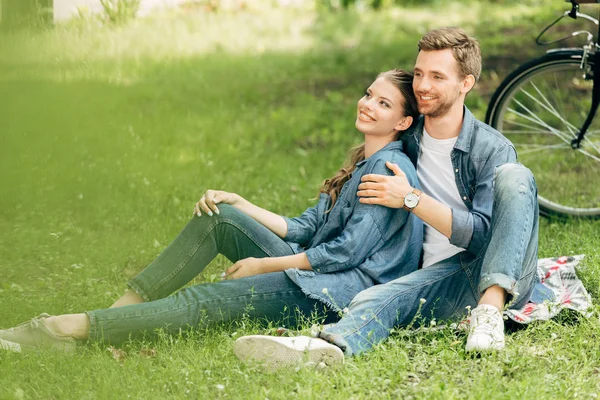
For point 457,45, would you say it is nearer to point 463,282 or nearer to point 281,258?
point 463,282

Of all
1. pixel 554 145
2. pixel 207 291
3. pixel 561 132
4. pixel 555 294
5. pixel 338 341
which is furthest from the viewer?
pixel 554 145

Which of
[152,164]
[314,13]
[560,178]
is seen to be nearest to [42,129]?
[152,164]

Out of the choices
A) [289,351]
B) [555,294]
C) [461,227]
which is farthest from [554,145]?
[289,351]

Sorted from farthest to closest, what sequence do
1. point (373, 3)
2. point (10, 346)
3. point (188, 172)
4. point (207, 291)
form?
1. point (373, 3)
2. point (188, 172)
3. point (207, 291)
4. point (10, 346)

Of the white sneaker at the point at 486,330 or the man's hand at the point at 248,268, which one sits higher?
the man's hand at the point at 248,268

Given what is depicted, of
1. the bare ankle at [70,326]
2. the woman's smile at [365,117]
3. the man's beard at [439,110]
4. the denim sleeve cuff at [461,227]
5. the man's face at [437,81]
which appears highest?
the man's face at [437,81]

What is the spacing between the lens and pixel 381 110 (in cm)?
372

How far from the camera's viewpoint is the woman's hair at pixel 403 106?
12.3 ft

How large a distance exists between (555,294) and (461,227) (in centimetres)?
70

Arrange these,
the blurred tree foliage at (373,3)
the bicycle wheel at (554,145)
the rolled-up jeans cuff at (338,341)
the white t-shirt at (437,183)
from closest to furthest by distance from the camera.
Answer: the rolled-up jeans cuff at (338,341) < the white t-shirt at (437,183) < the bicycle wheel at (554,145) < the blurred tree foliage at (373,3)

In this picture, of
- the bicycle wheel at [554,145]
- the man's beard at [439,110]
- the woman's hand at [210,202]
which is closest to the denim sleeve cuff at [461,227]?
the man's beard at [439,110]

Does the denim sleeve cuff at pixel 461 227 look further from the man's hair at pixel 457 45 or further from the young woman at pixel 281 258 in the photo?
the man's hair at pixel 457 45

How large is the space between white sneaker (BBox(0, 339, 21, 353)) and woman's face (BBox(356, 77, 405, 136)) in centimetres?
159

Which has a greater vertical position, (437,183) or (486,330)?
(437,183)
